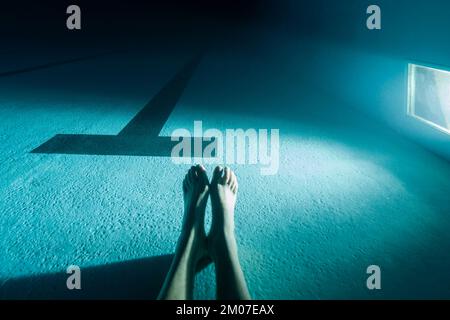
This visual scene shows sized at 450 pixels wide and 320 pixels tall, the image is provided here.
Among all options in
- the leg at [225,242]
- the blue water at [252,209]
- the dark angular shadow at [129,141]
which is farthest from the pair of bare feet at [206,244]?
the dark angular shadow at [129,141]

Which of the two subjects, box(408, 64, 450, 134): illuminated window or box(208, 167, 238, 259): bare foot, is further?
box(408, 64, 450, 134): illuminated window

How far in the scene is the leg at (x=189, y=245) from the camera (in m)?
1.07

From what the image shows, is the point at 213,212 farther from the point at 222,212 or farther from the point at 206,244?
the point at 206,244

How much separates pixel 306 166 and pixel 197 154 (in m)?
0.94

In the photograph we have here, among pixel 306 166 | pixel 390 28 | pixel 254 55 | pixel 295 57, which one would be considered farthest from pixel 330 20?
pixel 254 55

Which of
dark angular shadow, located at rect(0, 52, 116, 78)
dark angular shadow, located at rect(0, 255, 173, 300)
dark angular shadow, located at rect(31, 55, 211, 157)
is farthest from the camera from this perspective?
dark angular shadow, located at rect(0, 52, 116, 78)

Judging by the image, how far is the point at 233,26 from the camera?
1094cm

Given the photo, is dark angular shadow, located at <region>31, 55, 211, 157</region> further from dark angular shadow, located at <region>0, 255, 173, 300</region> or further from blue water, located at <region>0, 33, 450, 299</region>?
dark angular shadow, located at <region>0, 255, 173, 300</region>

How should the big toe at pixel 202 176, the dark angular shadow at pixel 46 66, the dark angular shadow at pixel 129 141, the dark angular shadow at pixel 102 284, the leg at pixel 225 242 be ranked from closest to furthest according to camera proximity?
the leg at pixel 225 242
the dark angular shadow at pixel 102 284
the big toe at pixel 202 176
the dark angular shadow at pixel 129 141
the dark angular shadow at pixel 46 66

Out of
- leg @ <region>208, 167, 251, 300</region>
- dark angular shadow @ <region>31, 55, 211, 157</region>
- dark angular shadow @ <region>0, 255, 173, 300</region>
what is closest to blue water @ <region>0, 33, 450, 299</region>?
dark angular shadow @ <region>0, 255, 173, 300</region>

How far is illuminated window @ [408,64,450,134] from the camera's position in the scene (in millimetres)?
2602

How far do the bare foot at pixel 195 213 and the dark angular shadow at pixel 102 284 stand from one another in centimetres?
25

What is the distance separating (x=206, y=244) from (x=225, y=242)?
0.38ft

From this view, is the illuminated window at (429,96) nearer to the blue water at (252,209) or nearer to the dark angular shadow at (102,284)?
the blue water at (252,209)
